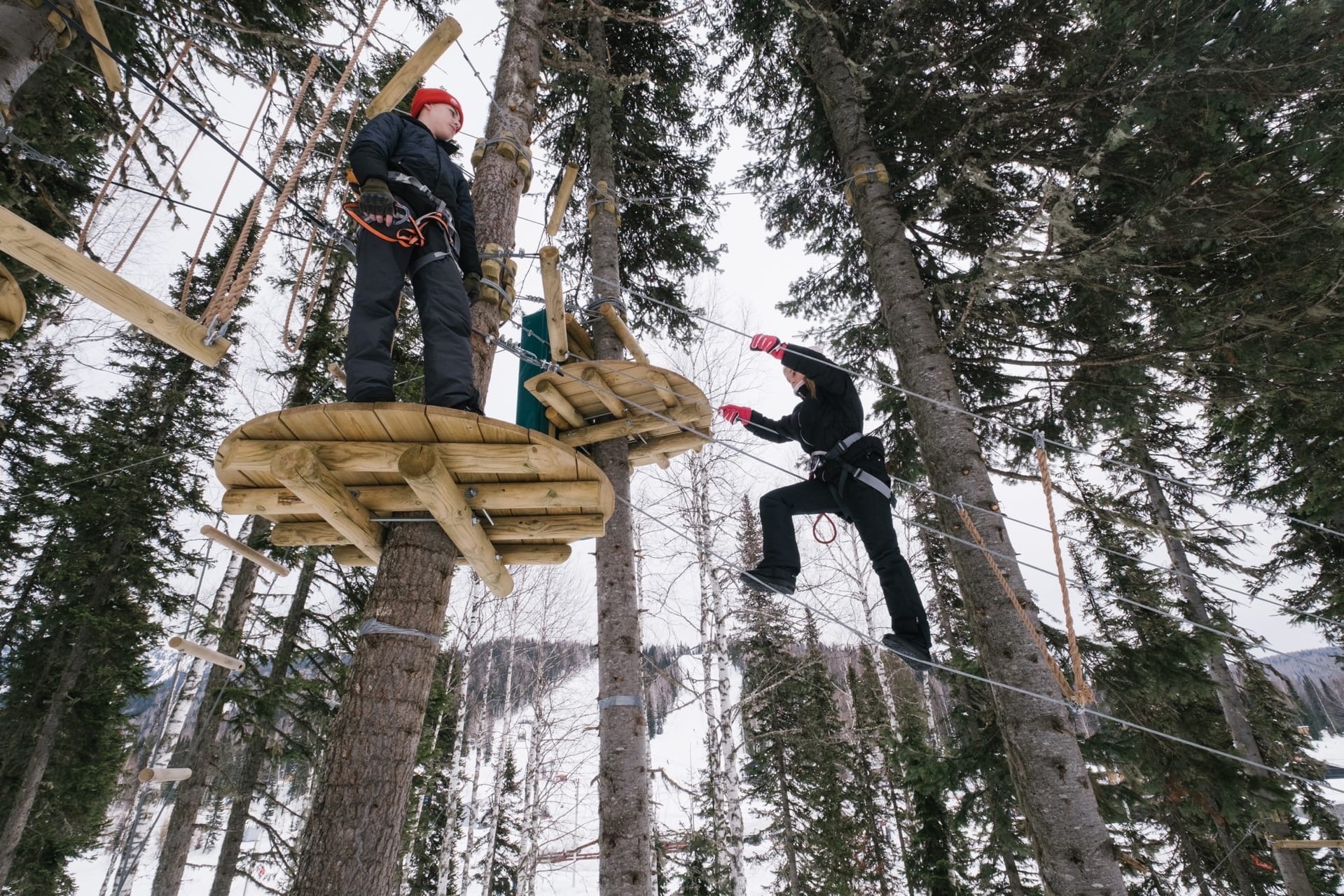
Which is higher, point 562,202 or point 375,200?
point 562,202

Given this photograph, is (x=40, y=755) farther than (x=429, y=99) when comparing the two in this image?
Yes

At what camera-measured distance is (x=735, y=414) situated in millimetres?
4504

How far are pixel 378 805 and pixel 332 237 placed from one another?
289cm

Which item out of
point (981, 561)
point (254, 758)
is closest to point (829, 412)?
point (981, 561)

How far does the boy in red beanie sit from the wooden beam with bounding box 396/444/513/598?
0.37 m

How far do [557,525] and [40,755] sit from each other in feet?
36.9

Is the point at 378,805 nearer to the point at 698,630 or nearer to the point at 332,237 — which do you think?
the point at 332,237

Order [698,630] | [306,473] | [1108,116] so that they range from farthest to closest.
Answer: [698,630]
[1108,116]
[306,473]

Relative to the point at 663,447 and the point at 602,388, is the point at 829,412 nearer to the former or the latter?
the point at 663,447

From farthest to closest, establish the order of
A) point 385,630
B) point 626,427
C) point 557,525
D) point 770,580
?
point 626,427 → point 770,580 → point 557,525 → point 385,630

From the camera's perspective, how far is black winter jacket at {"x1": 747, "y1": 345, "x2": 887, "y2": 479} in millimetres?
4074

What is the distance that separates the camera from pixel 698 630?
9.23 m

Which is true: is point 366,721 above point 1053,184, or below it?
below

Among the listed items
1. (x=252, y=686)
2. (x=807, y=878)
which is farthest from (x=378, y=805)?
(x=807, y=878)
